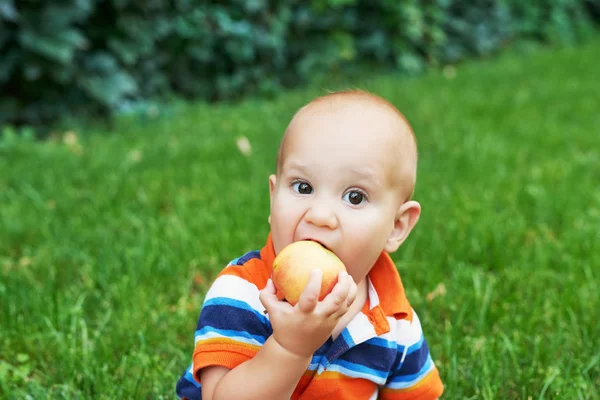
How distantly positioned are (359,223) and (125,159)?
2822mm

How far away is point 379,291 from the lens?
60.9 inches

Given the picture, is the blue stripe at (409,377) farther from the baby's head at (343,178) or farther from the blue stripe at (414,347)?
the baby's head at (343,178)

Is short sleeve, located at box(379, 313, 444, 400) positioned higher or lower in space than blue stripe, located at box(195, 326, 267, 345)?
lower

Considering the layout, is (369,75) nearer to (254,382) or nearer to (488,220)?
(488,220)

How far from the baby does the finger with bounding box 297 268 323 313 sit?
0.05 meters

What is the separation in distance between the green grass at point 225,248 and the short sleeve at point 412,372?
20cm

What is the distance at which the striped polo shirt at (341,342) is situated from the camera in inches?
54.0

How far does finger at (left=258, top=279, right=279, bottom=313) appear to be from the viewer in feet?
4.00

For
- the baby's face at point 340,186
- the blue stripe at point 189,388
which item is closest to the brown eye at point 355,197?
the baby's face at point 340,186

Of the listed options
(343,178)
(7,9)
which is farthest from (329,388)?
(7,9)

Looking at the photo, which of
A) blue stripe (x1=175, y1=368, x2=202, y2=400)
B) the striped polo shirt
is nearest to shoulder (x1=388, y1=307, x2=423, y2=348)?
the striped polo shirt

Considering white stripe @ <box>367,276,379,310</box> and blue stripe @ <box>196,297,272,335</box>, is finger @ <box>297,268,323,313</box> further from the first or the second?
white stripe @ <box>367,276,379,310</box>

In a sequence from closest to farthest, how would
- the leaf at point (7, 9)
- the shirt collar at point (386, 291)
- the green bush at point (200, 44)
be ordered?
the shirt collar at point (386, 291) < the leaf at point (7, 9) < the green bush at point (200, 44)

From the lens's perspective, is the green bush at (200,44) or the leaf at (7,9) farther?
the green bush at (200,44)
